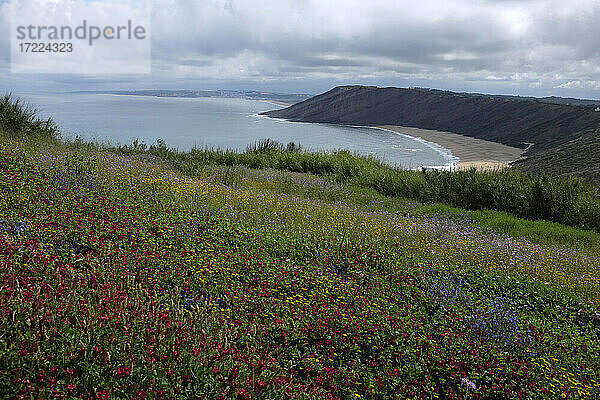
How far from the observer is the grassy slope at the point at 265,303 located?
300 cm

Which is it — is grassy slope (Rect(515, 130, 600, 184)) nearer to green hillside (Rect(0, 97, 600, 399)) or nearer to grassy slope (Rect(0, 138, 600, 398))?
green hillside (Rect(0, 97, 600, 399))

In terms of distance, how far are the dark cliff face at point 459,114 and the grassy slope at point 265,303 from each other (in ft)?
118

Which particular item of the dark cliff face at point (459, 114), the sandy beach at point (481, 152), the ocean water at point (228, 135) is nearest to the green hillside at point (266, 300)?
the ocean water at point (228, 135)

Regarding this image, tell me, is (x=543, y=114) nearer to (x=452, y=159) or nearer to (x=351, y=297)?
(x=452, y=159)

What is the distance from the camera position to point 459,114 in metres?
66.2

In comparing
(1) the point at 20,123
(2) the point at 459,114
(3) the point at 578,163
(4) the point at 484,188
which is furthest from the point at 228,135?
(2) the point at 459,114

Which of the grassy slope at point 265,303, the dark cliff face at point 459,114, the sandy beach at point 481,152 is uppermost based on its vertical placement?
the dark cliff face at point 459,114

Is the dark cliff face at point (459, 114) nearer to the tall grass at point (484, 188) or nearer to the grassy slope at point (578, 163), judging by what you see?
the grassy slope at point (578, 163)

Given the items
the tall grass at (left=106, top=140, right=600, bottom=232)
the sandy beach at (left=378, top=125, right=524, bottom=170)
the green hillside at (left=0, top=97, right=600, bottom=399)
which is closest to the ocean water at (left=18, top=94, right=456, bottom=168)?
the sandy beach at (left=378, top=125, right=524, bottom=170)

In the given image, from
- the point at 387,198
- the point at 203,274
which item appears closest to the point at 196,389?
the point at 203,274

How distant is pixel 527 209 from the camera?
10.8 metres

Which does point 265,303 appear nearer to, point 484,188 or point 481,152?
point 484,188

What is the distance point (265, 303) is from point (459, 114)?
2692 inches

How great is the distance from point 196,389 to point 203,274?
223 centimetres
